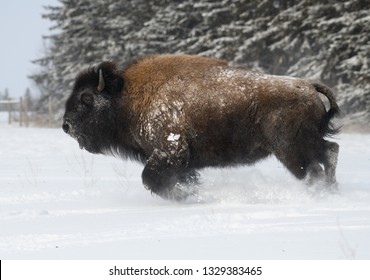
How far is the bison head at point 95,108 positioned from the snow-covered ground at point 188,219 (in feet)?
2.38

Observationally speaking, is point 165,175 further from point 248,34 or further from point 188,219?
point 248,34

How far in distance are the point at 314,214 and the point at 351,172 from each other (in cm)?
451

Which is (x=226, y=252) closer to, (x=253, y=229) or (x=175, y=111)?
(x=253, y=229)

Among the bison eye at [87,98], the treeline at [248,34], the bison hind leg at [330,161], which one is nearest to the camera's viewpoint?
the bison hind leg at [330,161]

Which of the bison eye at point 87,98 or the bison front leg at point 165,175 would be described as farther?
the bison eye at point 87,98

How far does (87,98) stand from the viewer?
26.0 ft

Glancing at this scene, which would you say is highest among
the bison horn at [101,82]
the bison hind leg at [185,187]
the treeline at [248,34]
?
the bison horn at [101,82]

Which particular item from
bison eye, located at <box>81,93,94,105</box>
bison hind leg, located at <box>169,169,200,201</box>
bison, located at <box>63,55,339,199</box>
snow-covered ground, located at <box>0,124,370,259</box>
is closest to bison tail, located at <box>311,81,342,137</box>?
bison, located at <box>63,55,339,199</box>

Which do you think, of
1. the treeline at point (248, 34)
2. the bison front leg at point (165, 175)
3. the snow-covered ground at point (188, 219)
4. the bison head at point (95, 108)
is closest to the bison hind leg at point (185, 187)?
the bison front leg at point (165, 175)

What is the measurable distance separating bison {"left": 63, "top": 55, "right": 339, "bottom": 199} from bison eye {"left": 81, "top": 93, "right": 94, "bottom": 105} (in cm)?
12

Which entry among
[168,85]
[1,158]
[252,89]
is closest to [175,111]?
[168,85]

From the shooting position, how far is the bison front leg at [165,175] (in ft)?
23.2

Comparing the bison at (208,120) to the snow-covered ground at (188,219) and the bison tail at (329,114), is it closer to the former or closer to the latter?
the bison tail at (329,114)

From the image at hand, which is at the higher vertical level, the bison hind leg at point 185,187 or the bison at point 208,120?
the bison at point 208,120
